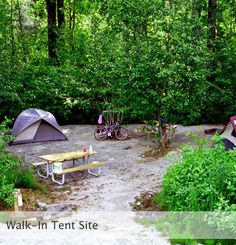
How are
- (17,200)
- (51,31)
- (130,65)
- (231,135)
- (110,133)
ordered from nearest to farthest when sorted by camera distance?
(17,200) → (231,135) → (130,65) → (110,133) → (51,31)

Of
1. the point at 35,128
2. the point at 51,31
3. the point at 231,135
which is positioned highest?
the point at 51,31

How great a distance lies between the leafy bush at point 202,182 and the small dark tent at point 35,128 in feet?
25.8

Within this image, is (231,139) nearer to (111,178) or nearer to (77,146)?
(111,178)

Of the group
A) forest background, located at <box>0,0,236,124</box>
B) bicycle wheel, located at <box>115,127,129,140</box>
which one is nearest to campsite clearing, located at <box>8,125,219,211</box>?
bicycle wheel, located at <box>115,127,129,140</box>

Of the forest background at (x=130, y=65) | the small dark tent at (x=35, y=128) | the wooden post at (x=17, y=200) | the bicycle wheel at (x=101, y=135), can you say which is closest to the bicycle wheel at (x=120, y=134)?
the bicycle wheel at (x=101, y=135)

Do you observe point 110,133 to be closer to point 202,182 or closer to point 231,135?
point 231,135

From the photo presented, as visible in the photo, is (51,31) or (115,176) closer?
(115,176)

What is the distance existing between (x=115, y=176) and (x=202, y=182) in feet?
13.0

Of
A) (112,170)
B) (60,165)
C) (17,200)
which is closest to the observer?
(17,200)

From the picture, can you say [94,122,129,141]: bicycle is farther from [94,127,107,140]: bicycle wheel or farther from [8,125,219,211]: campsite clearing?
[8,125,219,211]: campsite clearing

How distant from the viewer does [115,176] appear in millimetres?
9422

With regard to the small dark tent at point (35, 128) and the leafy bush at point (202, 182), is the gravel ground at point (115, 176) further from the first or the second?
the leafy bush at point (202, 182)

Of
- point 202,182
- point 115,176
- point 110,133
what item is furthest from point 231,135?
point 202,182

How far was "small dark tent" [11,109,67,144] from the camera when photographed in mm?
13352
